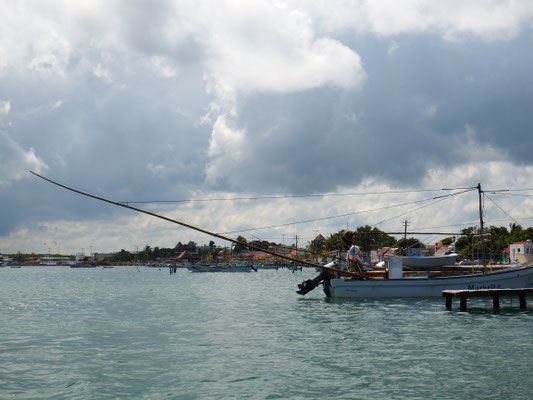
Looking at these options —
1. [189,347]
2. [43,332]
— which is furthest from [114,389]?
[43,332]

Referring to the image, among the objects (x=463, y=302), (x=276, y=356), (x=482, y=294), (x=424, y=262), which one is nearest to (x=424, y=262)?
(x=424, y=262)

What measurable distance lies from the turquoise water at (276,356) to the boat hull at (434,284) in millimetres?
7662

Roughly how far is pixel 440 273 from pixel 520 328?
32862mm

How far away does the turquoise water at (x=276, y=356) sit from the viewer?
14.3m

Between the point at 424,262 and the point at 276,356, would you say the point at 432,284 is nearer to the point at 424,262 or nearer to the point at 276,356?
the point at 276,356

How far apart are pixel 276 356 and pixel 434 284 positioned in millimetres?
24963

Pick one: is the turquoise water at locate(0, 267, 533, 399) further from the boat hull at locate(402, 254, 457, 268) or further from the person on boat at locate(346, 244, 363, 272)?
the boat hull at locate(402, 254, 457, 268)

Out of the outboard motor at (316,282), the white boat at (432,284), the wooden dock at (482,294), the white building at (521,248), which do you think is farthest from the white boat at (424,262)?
the white building at (521,248)

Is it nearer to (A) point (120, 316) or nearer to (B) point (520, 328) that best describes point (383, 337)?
(B) point (520, 328)

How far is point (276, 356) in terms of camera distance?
744 inches

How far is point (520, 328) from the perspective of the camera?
24.8 metres

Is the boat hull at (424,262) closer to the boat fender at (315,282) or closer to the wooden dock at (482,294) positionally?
the boat fender at (315,282)

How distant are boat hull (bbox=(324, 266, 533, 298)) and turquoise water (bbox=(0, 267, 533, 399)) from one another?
7.66 metres

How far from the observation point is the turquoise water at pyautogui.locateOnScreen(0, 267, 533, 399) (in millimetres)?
14312
